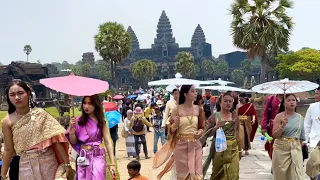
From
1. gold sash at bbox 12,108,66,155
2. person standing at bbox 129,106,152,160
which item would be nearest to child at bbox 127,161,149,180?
gold sash at bbox 12,108,66,155

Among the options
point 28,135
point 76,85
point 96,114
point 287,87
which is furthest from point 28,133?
point 287,87

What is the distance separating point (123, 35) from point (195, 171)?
129ft

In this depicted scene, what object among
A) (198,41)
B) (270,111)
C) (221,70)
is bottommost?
(221,70)

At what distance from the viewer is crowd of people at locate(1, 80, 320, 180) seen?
4.56 m

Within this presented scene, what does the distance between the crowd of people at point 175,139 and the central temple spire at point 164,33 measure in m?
127

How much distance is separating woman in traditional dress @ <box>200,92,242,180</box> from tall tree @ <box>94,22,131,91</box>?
3779 cm

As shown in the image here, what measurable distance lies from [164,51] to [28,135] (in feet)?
429

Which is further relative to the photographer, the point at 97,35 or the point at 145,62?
the point at 145,62

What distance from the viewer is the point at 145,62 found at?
102 meters

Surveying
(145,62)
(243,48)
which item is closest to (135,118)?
(243,48)

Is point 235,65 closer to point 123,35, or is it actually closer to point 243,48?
point 123,35

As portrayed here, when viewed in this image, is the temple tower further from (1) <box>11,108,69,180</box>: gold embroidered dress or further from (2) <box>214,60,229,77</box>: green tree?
(1) <box>11,108,69,180</box>: gold embroidered dress

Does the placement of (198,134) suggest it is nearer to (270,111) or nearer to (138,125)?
(270,111)

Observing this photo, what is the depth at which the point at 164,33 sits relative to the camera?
140 m
